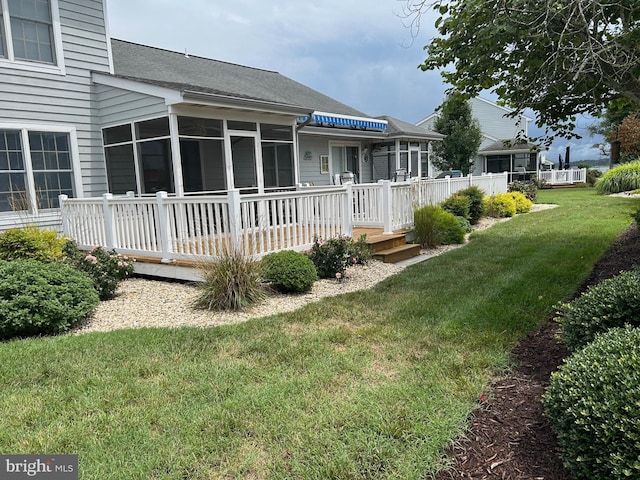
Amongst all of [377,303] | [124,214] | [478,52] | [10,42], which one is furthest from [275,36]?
[377,303]

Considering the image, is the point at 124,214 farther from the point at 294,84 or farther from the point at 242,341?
the point at 294,84

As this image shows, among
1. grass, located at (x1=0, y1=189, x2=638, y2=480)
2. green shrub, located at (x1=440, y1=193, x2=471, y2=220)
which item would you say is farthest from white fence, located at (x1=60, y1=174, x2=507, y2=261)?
green shrub, located at (x1=440, y1=193, x2=471, y2=220)

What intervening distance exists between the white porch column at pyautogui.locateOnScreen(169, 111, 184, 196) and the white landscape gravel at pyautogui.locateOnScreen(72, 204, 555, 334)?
6.85 ft

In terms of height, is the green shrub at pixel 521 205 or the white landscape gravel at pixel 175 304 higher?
the green shrub at pixel 521 205

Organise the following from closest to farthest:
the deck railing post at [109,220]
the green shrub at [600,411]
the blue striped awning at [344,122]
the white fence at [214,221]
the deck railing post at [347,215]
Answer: the green shrub at [600,411] < the white fence at [214,221] < the deck railing post at [109,220] < the deck railing post at [347,215] < the blue striped awning at [344,122]

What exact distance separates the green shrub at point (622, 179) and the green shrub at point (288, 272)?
60.1ft

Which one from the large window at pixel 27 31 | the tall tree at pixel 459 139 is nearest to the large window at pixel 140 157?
the large window at pixel 27 31

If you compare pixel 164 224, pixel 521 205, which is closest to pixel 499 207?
pixel 521 205

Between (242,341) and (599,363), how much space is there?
295 centimetres

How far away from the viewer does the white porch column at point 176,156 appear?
827 centimetres

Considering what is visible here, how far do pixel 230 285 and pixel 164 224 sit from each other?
223 cm

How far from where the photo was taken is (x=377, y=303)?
5.38 m

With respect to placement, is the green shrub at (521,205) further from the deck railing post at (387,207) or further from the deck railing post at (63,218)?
the deck railing post at (63,218)
